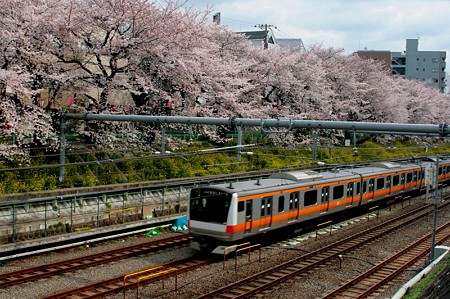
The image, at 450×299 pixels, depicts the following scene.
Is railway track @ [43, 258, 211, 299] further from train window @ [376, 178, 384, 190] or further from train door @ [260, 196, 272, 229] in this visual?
train window @ [376, 178, 384, 190]

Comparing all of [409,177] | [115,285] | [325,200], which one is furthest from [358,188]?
[115,285]

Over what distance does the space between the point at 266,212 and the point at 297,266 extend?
2.06 meters

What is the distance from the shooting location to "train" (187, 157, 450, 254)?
15.1 meters

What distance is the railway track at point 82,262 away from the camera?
1288cm

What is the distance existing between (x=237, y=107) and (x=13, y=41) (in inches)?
545

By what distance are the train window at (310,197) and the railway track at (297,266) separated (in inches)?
67.5

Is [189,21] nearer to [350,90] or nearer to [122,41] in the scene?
[122,41]

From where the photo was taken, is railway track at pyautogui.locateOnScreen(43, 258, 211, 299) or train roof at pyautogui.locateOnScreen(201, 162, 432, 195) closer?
railway track at pyautogui.locateOnScreen(43, 258, 211, 299)

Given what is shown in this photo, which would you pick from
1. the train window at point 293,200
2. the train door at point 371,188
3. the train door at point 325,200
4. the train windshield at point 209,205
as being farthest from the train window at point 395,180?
the train windshield at point 209,205

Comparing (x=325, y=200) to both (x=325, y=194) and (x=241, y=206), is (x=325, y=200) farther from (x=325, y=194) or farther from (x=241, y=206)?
(x=241, y=206)

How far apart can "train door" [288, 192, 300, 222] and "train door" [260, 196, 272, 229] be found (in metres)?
1.29

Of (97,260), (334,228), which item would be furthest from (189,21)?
(97,260)

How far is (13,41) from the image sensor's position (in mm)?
19562

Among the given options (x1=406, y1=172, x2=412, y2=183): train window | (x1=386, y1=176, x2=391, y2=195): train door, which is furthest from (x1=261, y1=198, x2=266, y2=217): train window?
(x1=406, y1=172, x2=412, y2=183): train window
